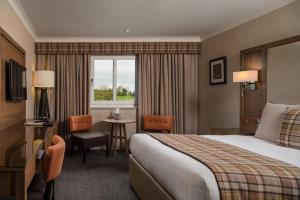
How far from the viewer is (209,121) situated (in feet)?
17.3

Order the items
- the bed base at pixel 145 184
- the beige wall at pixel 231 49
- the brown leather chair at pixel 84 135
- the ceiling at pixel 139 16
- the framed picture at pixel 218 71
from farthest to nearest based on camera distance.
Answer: the framed picture at pixel 218 71 → the brown leather chair at pixel 84 135 → the ceiling at pixel 139 16 → the beige wall at pixel 231 49 → the bed base at pixel 145 184

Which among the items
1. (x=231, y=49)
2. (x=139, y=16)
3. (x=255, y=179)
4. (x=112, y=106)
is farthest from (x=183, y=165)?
(x=112, y=106)

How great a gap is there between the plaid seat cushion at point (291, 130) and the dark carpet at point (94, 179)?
1.75 meters

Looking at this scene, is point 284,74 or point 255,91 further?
point 255,91

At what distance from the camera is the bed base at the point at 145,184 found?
2084 millimetres

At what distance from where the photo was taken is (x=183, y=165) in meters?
1.78

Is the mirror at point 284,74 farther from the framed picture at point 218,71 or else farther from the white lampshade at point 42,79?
the white lampshade at point 42,79

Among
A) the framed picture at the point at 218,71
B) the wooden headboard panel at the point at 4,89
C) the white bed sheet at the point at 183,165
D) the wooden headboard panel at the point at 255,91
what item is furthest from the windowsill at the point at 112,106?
the white bed sheet at the point at 183,165

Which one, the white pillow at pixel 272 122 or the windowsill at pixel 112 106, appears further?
the windowsill at pixel 112 106

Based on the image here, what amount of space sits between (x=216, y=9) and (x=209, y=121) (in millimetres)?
2294

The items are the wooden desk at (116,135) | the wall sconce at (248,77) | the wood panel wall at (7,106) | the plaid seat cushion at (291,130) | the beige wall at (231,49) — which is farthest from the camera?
the wooden desk at (116,135)

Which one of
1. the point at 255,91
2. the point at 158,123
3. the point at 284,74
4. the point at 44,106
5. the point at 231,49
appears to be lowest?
the point at 158,123

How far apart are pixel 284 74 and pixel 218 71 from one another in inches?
63.2

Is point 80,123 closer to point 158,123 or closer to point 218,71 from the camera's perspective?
point 158,123
